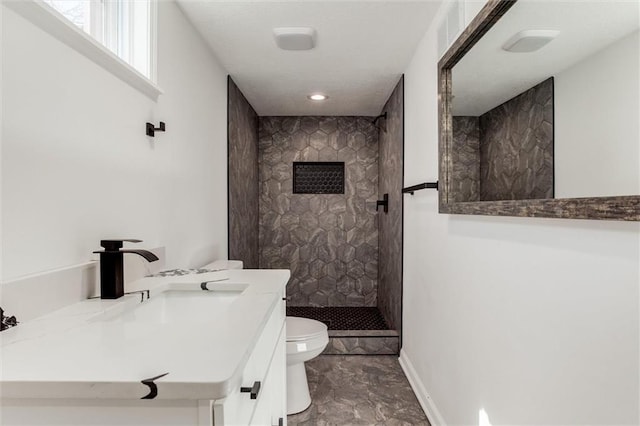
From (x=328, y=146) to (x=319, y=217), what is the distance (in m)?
0.74

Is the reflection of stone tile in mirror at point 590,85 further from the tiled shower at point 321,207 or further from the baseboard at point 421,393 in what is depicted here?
the tiled shower at point 321,207

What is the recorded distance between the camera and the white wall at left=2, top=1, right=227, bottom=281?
0.89 metres

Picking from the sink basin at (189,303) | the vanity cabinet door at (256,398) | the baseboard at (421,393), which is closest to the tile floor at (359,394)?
the baseboard at (421,393)

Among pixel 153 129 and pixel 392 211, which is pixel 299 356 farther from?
pixel 392 211

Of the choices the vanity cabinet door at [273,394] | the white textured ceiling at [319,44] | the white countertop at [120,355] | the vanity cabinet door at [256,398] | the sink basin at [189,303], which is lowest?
the vanity cabinet door at [273,394]

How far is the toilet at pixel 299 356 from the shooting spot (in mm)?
2137

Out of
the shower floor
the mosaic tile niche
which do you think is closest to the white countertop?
the shower floor

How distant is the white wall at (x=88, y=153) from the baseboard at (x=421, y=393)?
4.82 feet

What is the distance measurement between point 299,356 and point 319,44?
179 centimetres

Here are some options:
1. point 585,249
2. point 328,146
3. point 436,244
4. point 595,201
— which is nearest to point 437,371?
point 436,244

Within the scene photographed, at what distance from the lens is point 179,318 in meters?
1.21

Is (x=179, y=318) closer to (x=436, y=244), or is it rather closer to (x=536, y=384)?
(x=536, y=384)

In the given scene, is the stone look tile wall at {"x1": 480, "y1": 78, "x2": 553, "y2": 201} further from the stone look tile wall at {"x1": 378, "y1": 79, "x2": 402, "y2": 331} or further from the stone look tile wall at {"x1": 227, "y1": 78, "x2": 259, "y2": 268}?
the stone look tile wall at {"x1": 227, "y1": 78, "x2": 259, "y2": 268}

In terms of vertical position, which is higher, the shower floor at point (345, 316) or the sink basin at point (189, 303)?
the sink basin at point (189, 303)
